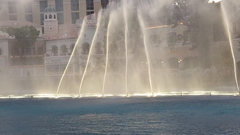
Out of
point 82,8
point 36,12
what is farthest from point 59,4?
point 36,12

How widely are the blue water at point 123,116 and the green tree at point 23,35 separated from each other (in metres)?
43.7

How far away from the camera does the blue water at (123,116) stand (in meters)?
23.1


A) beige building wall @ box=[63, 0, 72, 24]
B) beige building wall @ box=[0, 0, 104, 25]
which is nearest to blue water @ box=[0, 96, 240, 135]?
beige building wall @ box=[63, 0, 72, 24]

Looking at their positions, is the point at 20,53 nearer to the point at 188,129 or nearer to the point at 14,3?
the point at 14,3

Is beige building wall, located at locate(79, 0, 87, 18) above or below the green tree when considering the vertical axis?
above

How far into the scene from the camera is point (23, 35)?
79125mm

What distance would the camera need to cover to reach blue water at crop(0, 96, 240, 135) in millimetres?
23094

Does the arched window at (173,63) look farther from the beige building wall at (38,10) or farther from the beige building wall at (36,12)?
the beige building wall at (36,12)

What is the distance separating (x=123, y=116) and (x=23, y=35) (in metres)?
56.0

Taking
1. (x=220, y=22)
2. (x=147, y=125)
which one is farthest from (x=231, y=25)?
(x=147, y=125)

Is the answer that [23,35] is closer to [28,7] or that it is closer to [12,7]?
[12,7]

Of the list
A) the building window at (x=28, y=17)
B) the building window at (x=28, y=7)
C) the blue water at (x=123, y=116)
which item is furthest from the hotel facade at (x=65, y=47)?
the blue water at (x=123, y=116)

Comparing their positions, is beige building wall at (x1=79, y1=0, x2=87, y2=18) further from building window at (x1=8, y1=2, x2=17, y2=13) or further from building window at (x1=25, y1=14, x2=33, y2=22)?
building window at (x1=8, y1=2, x2=17, y2=13)

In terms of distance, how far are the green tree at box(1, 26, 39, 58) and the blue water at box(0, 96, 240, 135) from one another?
143 feet
